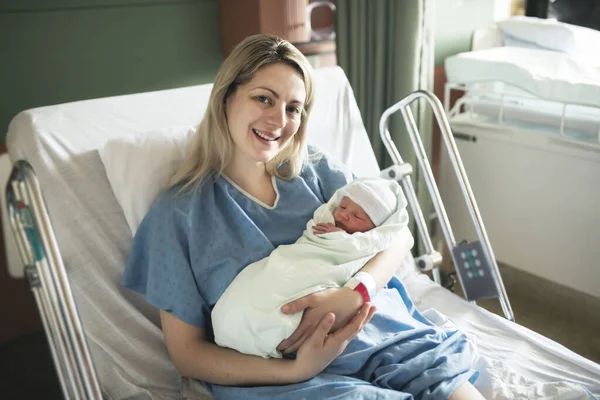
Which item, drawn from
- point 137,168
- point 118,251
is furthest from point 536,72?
point 118,251

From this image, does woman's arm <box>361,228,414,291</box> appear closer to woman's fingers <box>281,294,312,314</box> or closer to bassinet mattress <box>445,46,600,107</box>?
woman's fingers <box>281,294,312,314</box>

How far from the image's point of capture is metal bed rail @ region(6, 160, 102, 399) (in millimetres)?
872

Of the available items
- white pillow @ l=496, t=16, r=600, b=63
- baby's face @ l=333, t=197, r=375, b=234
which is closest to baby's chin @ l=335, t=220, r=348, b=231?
baby's face @ l=333, t=197, r=375, b=234

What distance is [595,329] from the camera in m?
2.25

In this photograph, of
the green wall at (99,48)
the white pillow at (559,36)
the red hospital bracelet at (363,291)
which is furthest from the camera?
the white pillow at (559,36)

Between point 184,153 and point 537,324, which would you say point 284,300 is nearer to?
point 184,153

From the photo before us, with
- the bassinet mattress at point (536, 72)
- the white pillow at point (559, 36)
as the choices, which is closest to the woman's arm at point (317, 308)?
the bassinet mattress at point (536, 72)

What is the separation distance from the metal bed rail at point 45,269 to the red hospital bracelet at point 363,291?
567 mm

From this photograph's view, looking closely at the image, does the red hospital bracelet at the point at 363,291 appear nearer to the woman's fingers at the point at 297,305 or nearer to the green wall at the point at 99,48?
the woman's fingers at the point at 297,305

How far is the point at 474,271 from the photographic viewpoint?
1649mm

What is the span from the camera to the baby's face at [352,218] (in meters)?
1.29

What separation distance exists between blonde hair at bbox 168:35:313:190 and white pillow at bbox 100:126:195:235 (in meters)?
0.06

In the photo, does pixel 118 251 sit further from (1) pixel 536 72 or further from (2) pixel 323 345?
(1) pixel 536 72

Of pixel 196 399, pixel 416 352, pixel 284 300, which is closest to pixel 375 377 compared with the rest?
pixel 416 352
